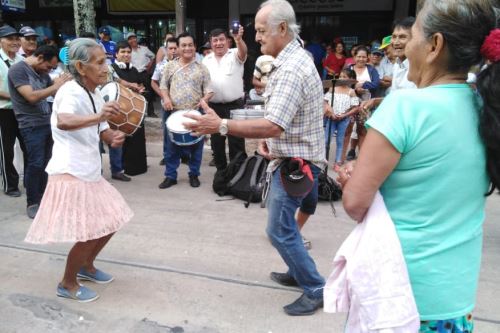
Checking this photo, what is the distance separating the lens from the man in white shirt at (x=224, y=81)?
18.6ft

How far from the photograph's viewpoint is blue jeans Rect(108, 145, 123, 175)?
5.64 m

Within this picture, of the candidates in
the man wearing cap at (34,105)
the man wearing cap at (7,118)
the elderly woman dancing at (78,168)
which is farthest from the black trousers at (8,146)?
Result: the elderly woman dancing at (78,168)

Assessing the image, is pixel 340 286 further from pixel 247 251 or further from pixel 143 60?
pixel 143 60

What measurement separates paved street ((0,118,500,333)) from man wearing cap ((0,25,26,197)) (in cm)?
46

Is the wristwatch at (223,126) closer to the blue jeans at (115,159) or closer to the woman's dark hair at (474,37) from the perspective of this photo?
the woman's dark hair at (474,37)

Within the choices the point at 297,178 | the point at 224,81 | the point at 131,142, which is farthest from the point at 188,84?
the point at 297,178

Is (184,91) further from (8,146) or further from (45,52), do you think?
(8,146)

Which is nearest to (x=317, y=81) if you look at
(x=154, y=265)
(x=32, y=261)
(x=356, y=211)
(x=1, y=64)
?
(x=356, y=211)

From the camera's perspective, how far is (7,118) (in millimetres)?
4848

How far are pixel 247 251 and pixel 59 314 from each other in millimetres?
1497

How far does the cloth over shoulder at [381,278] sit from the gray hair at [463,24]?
489mm

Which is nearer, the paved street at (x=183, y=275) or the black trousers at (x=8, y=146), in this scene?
the paved street at (x=183, y=275)

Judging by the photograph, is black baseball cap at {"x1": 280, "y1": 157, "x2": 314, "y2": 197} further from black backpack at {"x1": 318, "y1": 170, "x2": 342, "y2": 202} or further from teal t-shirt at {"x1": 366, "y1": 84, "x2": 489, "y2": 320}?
black backpack at {"x1": 318, "y1": 170, "x2": 342, "y2": 202}

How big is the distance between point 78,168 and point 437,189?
212cm
